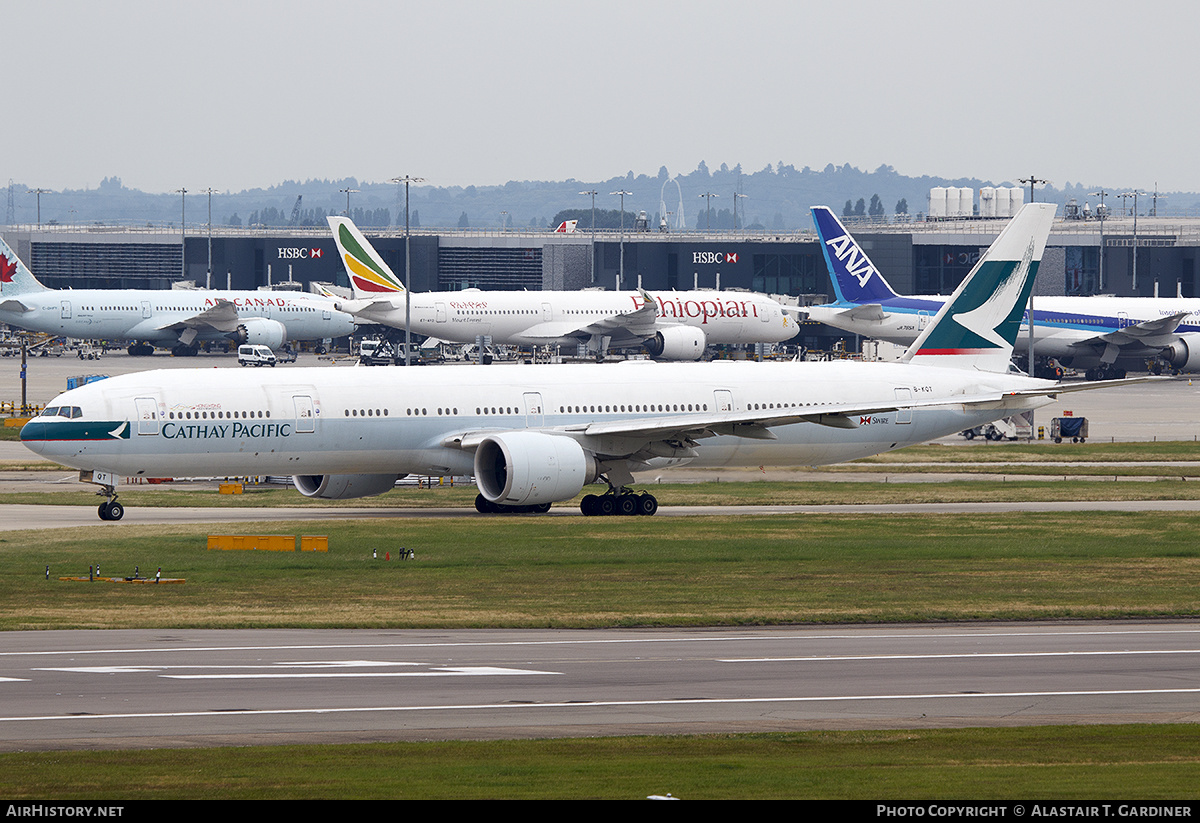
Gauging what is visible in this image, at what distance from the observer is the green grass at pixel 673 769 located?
53.3 feet

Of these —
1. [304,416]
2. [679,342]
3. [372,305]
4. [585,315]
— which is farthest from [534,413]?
[585,315]

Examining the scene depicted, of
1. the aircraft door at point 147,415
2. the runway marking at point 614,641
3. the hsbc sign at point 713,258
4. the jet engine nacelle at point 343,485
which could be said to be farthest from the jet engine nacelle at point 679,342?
the runway marking at point 614,641

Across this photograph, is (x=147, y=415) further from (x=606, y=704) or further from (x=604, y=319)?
(x=604, y=319)

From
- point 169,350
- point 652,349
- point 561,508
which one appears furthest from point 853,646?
point 169,350

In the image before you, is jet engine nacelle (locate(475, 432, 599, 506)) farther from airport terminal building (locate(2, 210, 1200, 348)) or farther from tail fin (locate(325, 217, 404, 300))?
airport terminal building (locate(2, 210, 1200, 348))

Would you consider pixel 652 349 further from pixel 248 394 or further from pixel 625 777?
pixel 625 777

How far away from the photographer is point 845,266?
109125 millimetres

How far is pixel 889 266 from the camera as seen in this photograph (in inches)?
6156

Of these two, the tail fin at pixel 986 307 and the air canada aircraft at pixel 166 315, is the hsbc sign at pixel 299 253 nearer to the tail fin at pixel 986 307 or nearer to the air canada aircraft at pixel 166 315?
the air canada aircraft at pixel 166 315

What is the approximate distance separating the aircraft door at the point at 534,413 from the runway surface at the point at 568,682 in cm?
1983

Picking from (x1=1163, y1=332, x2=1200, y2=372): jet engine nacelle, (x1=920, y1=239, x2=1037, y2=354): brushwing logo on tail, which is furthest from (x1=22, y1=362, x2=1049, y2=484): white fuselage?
(x1=1163, y1=332, x2=1200, y2=372): jet engine nacelle

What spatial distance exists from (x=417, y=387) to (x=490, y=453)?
3.13 metres

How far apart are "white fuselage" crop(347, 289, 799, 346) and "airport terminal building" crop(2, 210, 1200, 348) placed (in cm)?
2628

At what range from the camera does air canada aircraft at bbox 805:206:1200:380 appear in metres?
108
